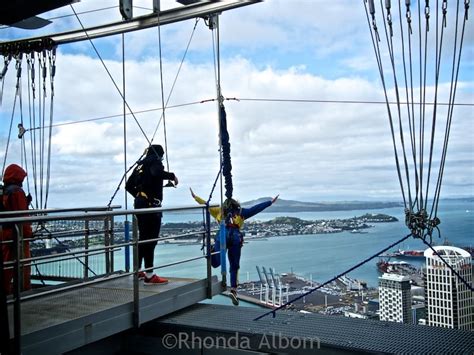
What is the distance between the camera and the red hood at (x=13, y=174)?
Result: 4332 millimetres

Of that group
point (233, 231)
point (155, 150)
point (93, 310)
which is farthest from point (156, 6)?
point (93, 310)

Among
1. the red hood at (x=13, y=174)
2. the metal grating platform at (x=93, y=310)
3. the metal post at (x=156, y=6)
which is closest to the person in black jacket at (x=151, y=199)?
the metal grating platform at (x=93, y=310)

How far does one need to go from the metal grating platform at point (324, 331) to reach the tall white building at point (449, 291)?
3.14ft

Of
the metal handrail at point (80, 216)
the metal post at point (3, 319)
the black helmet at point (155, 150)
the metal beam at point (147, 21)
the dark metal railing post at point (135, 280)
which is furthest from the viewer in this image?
the metal beam at point (147, 21)

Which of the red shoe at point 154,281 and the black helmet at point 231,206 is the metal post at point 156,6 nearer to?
the black helmet at point 231,206

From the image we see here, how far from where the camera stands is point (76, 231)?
509 cm

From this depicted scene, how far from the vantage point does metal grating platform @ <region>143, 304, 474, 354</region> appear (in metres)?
3.37

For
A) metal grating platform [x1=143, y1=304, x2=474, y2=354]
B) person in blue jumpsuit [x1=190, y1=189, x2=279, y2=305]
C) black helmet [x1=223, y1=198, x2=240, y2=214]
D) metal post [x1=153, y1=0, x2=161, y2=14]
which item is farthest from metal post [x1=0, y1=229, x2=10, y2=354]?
metal post [x1=153, y1=0, x2=161, y2=14]

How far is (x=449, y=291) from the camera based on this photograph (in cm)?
620

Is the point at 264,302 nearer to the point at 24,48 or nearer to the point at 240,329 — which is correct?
the point at 240,329

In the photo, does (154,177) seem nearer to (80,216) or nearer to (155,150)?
(155,150)

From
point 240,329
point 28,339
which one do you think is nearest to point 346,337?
point 240,329

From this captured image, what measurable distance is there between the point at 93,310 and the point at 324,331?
6.18 feet

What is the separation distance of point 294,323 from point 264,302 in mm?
1906
